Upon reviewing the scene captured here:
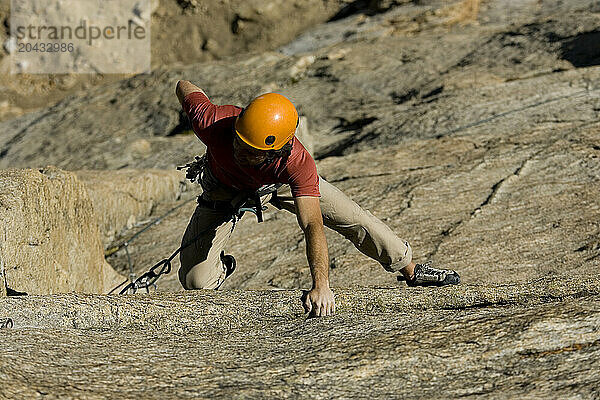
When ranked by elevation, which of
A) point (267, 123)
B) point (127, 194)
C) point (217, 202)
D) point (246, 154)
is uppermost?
point (267, 123)

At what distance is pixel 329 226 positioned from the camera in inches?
247

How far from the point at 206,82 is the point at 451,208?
822cm

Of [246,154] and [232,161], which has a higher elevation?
[246,154]

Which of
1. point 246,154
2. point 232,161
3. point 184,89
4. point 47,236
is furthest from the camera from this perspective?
point 184,89

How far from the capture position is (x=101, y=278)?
7.71m

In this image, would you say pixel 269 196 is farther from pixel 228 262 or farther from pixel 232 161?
pixel 228 262

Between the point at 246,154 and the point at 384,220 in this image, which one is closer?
the point at 246,154

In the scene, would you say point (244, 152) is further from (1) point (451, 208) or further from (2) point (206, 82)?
(2) point (206, 82)

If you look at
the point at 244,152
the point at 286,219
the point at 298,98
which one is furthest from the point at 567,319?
the point at 298,98

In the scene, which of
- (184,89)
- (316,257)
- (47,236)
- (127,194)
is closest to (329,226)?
(316,257)

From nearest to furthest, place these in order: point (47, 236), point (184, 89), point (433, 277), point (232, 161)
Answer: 1. point (232, 161)
2. point (433, 277)
3. point (47, 236)
4. point (184, 89)

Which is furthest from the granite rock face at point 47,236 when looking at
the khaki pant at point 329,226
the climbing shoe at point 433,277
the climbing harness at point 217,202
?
the climbing shoe at point 433,277

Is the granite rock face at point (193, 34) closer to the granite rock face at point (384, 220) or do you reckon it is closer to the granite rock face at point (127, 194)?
the granite rock face at point (384, 220)

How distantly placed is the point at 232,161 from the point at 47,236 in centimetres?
189
